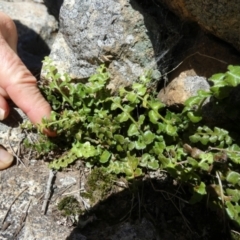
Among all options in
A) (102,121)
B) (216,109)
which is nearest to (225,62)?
(216,109)

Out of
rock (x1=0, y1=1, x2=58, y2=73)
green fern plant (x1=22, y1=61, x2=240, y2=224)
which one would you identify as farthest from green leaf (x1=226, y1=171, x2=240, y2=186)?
rock (x1=0, y1=1, x2=58, y2=73)

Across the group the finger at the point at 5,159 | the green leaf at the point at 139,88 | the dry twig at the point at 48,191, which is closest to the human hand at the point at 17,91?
the finger at the point at 5,159

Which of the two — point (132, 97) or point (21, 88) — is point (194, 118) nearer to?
point (132, 97)

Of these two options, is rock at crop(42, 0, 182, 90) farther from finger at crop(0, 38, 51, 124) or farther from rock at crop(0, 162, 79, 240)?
rock at crop(0, 162, 79, 240)

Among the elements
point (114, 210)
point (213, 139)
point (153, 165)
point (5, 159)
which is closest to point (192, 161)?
point (213, 139)

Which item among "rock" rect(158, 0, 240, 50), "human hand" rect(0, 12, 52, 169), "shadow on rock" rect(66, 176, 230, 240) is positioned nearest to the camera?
"rock" rect(158, 0, 240, 50)

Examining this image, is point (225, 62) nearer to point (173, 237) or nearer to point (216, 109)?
point (216, 109)
